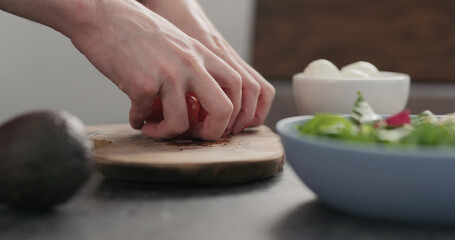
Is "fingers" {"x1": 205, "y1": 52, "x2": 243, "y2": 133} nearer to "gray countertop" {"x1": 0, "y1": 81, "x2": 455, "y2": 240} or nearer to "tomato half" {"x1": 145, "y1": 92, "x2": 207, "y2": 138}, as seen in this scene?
"tomato half" {"x1": 145, "y1": 92, "x2": 207, "y2": 138}

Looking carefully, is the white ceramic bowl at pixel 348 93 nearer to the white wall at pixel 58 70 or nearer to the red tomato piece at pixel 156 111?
the red tomato piece at pixel 156 111

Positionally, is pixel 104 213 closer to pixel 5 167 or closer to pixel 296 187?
pixel 5 167

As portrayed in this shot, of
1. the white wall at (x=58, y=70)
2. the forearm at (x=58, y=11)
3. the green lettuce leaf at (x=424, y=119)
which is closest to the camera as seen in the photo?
the green lettuce leaf at (x=424, y=119)

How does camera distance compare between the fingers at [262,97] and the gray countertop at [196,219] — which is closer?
the gray countertop at [196,219]

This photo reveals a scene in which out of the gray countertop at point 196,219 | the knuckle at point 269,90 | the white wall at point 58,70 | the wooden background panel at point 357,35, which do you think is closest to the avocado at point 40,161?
Answer: the gray countertop at point 196,219

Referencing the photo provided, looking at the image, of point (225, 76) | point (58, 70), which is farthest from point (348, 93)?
point (58, 70)

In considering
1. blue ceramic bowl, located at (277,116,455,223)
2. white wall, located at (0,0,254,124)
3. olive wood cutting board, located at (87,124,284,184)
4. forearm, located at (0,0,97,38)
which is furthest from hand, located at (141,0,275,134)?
white wall, located at (0,0,254,124)
